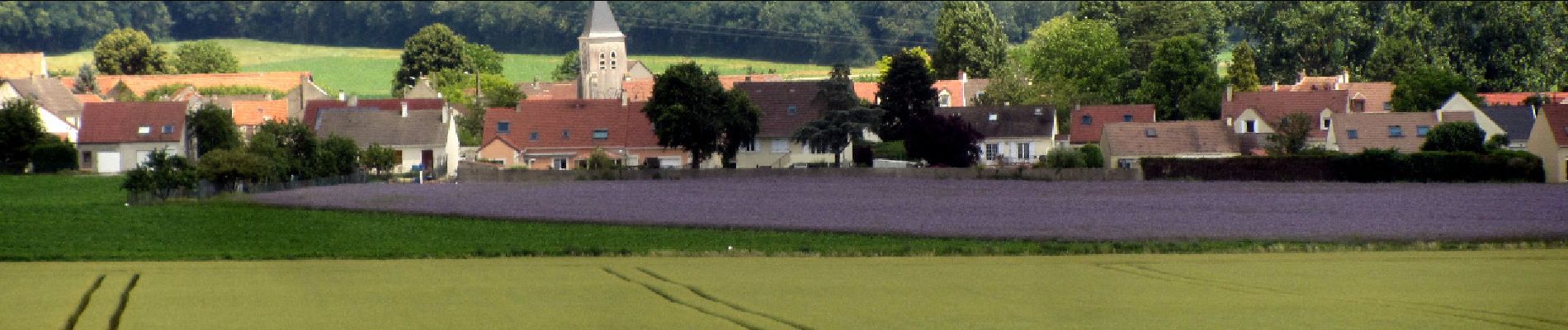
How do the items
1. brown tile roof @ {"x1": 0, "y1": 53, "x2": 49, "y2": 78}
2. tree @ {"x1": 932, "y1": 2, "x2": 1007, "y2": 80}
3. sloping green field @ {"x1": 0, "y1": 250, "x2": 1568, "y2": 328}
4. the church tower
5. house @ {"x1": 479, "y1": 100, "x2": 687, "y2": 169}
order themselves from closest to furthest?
sloping green field @ {"x1": 0, "y1": 250, "x2": 1568, "y2": 328}
house @ {"x1": 479, "y1": 100, "x2": 687, "y2": 169}
the church tower
brown tile roof @ {"x1": 0, "y1": 53, "x2": 49, "y2": 78}
tree @ {"x1": 932, "y1": 2, "x2": 1007, "y2": 80}

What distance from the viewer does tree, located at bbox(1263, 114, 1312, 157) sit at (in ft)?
282

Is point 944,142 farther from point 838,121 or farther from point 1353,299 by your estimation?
point 1353,299

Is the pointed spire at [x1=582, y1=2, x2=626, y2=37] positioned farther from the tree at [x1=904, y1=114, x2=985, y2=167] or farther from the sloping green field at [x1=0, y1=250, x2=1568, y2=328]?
the sloping green field at [x1=0, y1=250, x2=1568, y2=328]

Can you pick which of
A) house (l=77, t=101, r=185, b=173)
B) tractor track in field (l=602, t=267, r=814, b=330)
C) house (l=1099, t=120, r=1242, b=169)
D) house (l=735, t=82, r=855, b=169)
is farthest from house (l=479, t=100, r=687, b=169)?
tractor track in field (l=602, t=267, r=814, b=330)

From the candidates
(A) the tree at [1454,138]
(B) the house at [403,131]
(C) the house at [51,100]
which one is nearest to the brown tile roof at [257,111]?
(C) the house at [51,100]

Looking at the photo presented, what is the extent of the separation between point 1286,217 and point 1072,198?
11.2 metres

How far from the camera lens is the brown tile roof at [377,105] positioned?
107 metres

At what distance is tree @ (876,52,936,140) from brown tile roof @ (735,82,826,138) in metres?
3.31

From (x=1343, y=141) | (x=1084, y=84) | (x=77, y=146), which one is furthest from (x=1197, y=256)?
(x=1084, y=84)

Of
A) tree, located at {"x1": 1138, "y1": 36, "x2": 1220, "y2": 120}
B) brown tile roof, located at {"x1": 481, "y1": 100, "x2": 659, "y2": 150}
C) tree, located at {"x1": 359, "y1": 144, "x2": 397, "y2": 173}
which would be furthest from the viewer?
tree, located at {"x1": 1138, "y1": 36, "x2": 1220, "y2": 120}

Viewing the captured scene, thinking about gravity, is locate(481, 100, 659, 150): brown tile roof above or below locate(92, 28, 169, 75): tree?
below

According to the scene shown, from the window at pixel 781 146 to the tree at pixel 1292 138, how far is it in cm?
2143

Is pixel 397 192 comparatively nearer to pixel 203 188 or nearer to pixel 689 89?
pixel 203 188

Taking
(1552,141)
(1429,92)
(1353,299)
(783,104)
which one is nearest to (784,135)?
(783,104)
